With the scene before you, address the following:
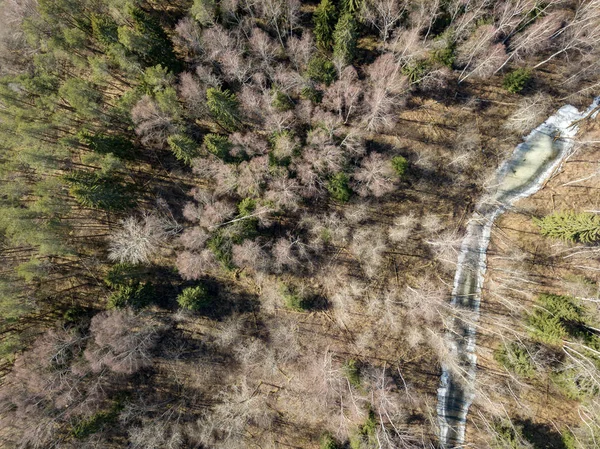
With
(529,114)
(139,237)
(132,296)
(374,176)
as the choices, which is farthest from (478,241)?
(132,296)

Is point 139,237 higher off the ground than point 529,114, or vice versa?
point 529,114

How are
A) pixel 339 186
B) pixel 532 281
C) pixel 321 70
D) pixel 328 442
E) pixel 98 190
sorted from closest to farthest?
pixel 98 190 → pixel 321 70 → pixel 339 186 → pixel 328 442 → pixel 532 281

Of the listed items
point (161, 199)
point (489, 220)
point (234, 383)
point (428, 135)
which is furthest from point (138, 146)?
point (489, 220)

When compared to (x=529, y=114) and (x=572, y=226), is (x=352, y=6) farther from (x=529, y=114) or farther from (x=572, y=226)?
(x=572, y=226)

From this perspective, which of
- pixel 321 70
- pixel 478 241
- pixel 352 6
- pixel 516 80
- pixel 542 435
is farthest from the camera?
pixel 478 241

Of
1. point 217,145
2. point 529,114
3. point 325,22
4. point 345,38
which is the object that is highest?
point 325,22

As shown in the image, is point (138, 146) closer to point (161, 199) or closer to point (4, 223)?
point (161, 199)

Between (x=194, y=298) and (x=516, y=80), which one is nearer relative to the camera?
(x=194, y=298)
